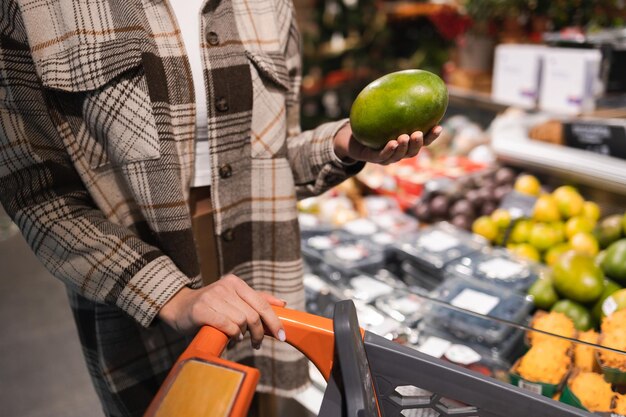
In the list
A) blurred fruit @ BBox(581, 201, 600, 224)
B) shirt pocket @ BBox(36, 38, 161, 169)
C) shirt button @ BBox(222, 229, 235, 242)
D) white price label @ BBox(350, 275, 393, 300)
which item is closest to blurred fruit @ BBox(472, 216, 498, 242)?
blurred fruit @ BBox(581, 201, 600, 224)

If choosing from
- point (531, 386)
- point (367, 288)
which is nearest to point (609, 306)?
point (531, 386)

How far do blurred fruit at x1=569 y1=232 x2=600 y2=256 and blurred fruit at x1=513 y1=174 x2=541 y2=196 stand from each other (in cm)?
42

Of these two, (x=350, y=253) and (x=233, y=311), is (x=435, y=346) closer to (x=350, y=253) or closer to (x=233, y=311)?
(x=350, y=253)

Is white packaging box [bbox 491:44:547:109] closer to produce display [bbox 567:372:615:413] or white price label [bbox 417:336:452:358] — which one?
white price label [bbox 417:336:452:358]

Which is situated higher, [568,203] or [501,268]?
[568,203]

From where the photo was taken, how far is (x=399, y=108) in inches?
40.1

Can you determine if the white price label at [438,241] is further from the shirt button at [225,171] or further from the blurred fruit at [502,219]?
the shirt button at [225,171]

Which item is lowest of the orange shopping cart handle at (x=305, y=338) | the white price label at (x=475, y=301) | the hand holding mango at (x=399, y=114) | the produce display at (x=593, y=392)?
the white price label at (x=475, y=301)

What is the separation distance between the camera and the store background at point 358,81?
7.88 feet

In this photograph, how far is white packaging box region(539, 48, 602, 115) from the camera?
2.38 metres

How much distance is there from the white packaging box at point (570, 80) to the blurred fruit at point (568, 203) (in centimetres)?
61

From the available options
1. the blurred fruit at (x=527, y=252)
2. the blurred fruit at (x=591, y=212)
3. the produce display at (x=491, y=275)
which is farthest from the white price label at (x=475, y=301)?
the blurred fruit at (x=591, y=212)

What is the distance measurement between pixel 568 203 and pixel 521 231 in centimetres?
21

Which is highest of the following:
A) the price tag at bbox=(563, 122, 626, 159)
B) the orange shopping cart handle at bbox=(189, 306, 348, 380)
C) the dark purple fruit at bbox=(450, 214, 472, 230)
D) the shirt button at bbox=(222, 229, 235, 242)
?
the orange shopping cart handle at bbox=(189, 306, 348, 380)
